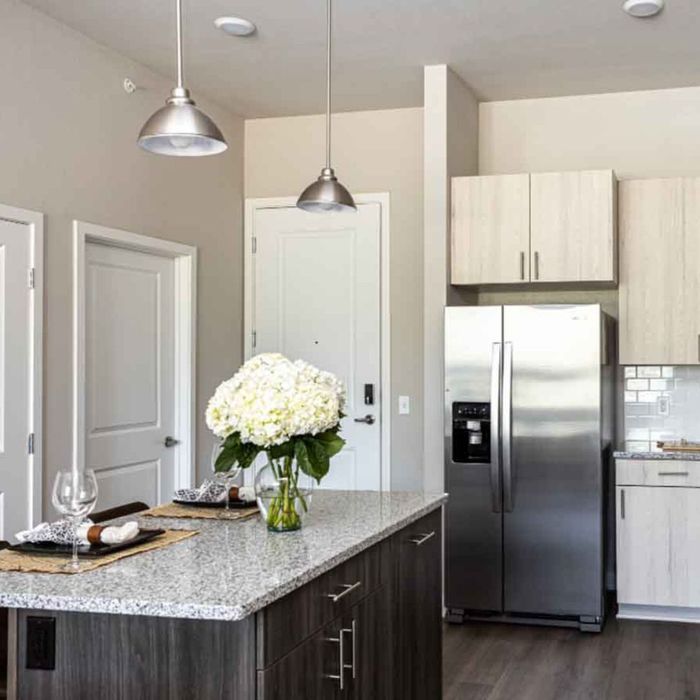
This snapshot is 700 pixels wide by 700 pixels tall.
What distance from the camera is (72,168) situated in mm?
4559

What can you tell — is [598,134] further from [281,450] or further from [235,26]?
[281,450]

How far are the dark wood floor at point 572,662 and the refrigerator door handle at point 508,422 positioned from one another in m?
0.68

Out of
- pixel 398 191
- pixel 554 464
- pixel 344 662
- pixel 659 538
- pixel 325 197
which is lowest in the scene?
pixel 659 538

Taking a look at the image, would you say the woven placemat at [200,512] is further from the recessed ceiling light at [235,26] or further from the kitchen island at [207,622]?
the recessed ceiling light at [235,26]

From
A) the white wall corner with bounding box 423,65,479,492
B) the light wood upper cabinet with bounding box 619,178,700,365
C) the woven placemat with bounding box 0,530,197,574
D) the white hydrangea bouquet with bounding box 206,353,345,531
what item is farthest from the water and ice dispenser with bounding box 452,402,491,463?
the woven placemat with bounding box 0,530,197,574

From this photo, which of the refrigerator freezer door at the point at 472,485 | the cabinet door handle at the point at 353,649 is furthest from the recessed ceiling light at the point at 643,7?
the cabinet door handle at the point at 353,649

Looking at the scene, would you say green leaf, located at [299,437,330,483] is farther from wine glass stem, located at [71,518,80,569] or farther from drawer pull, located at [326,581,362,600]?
wine glass stem, located at [71,518,80,569]

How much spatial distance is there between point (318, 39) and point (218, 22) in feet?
1.70

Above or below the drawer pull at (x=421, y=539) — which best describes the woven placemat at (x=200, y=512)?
above

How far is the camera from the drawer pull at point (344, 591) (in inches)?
96.7

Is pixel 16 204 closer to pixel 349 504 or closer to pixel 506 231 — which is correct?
pixel 349 504

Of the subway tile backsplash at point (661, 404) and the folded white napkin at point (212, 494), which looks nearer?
the folded white napkin at point (212, 494)

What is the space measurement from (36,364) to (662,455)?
3090 millimetres

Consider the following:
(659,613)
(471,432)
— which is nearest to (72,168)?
(471,432)
